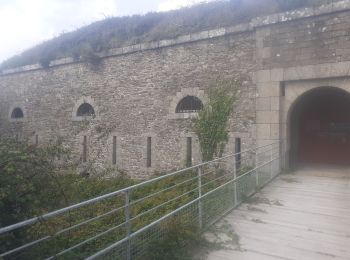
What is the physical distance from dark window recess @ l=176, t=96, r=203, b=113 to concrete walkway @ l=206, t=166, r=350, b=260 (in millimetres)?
4112

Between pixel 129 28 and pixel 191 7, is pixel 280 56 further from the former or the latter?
pixel 129 28

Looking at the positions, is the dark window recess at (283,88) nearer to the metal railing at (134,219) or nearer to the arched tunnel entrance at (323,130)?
the arched tunnel entrance at (323,130)

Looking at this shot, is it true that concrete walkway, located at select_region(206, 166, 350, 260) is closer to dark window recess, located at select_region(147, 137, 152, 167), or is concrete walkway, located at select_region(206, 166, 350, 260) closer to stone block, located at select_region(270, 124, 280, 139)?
stone block, located at select_region(270, 124, 280, 139)

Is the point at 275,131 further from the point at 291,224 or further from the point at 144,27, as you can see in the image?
the point at 144,27

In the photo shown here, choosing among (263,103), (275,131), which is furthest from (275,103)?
(275,131)

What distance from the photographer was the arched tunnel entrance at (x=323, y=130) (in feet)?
36.8

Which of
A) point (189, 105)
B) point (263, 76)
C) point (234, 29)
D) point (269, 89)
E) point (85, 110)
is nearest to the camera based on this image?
point (269, 89)

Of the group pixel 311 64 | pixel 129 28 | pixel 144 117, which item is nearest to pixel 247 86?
pixel 311 64

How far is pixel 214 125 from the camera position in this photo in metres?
10.0

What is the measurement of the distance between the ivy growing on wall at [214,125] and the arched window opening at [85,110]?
5.55 meters

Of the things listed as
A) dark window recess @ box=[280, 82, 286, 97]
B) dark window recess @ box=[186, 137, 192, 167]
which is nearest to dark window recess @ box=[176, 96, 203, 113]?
dark window recess @ box=[186, 137, 192, 167]

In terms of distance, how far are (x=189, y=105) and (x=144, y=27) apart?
15.2 ft

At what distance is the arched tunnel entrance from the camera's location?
36.8 ft

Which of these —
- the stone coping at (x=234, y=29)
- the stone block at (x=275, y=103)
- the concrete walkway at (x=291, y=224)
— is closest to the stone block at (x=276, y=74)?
the stone block at (x=275, y=103)
